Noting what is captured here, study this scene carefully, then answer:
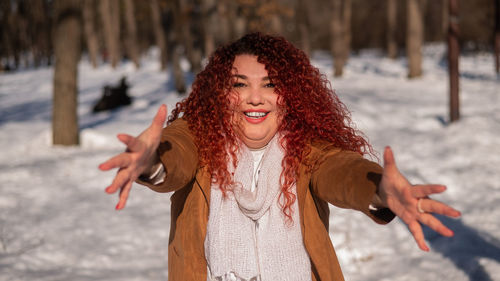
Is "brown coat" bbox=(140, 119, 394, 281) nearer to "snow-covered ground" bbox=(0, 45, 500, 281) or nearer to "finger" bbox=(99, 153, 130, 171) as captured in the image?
"finger" bbox=(99, 153, 130, 171)

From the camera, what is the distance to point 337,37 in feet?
55.8

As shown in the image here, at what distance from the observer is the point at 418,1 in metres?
14.6

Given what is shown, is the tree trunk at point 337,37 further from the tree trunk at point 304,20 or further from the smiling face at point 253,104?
the smiling face at point 253,104

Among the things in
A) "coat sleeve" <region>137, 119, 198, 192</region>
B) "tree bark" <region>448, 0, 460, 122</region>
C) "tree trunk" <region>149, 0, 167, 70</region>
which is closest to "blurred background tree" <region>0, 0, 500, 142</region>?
"tree trunk" <region>149, 0, 167, 70</region>

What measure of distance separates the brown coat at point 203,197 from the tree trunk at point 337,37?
1540 cm

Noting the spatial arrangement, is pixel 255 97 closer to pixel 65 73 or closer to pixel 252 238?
pixel 252 238

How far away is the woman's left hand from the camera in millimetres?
1308

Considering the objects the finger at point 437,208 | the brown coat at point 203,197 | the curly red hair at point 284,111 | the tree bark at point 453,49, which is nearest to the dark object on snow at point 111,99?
the tree bark at point 453,49

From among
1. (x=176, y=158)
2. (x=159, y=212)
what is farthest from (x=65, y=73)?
(x=176, y=158)

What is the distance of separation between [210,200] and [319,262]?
0.58 m

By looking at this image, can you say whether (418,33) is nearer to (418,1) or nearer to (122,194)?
(418,1)

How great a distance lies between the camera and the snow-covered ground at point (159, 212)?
11.7 ft

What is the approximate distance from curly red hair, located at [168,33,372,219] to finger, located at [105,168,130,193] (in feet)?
1.89

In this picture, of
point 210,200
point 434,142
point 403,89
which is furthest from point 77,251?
point 403,89
